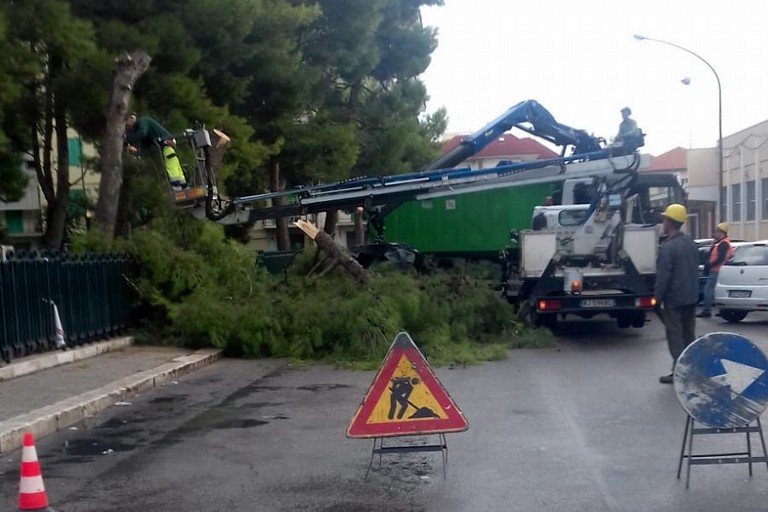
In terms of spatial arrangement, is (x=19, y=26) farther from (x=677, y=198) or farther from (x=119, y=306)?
(x=677, y=198)

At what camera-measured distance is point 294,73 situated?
21922 mm

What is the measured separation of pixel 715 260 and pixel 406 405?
13.3 meters

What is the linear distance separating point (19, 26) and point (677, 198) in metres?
13.8

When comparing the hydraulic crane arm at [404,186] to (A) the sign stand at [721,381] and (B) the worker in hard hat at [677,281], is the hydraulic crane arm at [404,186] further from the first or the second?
(A) the sign stand at [721,381]

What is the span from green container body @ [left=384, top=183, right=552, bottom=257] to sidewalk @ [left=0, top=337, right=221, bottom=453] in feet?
27.2

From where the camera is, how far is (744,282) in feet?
59.9

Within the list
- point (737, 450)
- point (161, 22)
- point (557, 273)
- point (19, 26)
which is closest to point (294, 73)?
point (161, 22)

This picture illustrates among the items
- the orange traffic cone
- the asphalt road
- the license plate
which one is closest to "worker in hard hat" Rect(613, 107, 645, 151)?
the license plate

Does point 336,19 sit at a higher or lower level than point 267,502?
higher

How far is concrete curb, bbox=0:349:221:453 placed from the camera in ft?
28.2

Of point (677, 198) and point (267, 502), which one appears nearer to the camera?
point (267, 502)

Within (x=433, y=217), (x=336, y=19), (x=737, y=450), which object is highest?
(x=336, y=19)

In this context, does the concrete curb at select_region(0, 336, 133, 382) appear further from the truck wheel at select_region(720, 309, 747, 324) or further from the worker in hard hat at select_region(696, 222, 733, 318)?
the truck wheel at select_region(720, 309, 747, 324)

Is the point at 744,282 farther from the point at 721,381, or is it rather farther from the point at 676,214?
the point at 721,381
